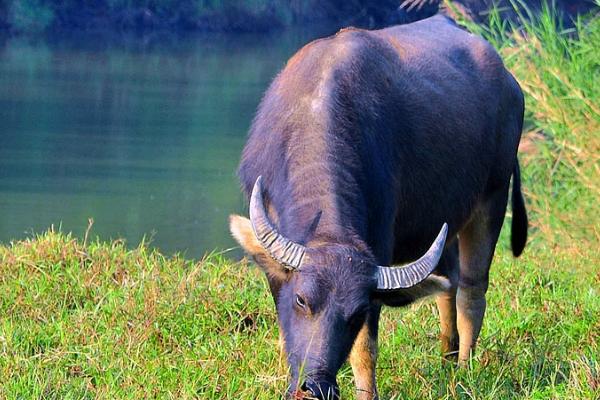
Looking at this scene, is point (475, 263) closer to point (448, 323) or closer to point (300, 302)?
point (448, 323)

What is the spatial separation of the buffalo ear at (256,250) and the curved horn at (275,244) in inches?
3.1

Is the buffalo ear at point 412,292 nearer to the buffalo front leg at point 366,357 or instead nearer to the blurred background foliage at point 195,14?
the buffalo front leg at point 366,357

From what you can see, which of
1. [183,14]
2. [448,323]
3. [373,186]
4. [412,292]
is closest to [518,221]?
[448,323]

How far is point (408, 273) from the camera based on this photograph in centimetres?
464

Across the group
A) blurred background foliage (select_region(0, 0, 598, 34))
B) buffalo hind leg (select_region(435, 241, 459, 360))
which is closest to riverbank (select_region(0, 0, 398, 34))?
blurred background foliage (select_region(0, 0, 598, 34))

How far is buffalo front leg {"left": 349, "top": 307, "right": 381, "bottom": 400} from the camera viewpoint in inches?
205

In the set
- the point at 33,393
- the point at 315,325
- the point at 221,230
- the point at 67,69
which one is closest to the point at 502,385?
the point at 315,325

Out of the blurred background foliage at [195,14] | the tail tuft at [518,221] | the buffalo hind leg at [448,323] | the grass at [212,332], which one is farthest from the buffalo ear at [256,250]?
the blurred background foliage at [195,14]

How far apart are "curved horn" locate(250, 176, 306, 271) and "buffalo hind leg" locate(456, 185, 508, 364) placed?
2059 mm

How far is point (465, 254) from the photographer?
6691mm

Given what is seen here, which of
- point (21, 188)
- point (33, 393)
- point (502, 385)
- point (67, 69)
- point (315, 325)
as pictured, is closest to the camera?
point (315, 325)

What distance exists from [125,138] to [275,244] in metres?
19.0

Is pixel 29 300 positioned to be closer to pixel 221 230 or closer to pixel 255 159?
pixel 255 159

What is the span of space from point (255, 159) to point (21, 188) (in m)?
12.3
